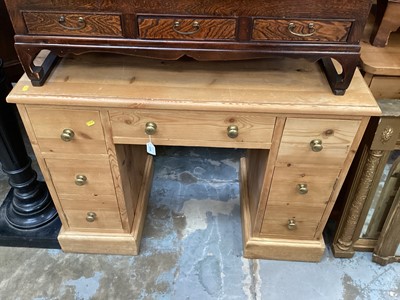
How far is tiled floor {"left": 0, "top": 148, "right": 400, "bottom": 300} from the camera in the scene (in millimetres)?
1528

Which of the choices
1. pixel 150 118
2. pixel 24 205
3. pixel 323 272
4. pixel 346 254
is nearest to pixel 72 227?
pixel 24 205

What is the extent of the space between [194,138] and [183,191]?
743 millimetres

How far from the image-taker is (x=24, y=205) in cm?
165

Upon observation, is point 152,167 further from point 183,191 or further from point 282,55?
point 282,55

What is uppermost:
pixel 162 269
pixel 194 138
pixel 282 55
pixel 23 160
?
pixel 282 55

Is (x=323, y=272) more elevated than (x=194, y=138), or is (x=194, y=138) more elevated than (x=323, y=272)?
(x=194, y=138)

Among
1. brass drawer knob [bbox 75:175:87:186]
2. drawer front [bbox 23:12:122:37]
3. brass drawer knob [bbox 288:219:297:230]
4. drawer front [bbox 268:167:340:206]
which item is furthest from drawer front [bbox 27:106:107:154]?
brass drawer knob [bbox 288:219:297:230]

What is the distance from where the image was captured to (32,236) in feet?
5.39

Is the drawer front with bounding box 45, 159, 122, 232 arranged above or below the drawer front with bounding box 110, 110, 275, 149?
below

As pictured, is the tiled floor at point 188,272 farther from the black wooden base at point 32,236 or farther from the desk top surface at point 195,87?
the desk top surface at point 195,87

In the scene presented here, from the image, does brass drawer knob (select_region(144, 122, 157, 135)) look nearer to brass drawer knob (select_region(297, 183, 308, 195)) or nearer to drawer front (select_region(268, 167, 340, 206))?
drawer front (select_region(268, 167, 340, 206))

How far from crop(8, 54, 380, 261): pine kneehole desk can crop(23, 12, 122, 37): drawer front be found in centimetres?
17

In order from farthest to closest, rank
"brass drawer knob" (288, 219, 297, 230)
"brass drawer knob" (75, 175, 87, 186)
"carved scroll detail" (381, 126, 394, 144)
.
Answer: "brass drawer knob" (288, 219, 297, 230) → "brass drawer knob" (75, 175, 87, 186) → "carved scroll detail" (381, 126, 394, 144)

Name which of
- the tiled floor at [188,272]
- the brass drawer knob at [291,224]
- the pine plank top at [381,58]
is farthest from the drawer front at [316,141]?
the tiled floor at [188,272]
